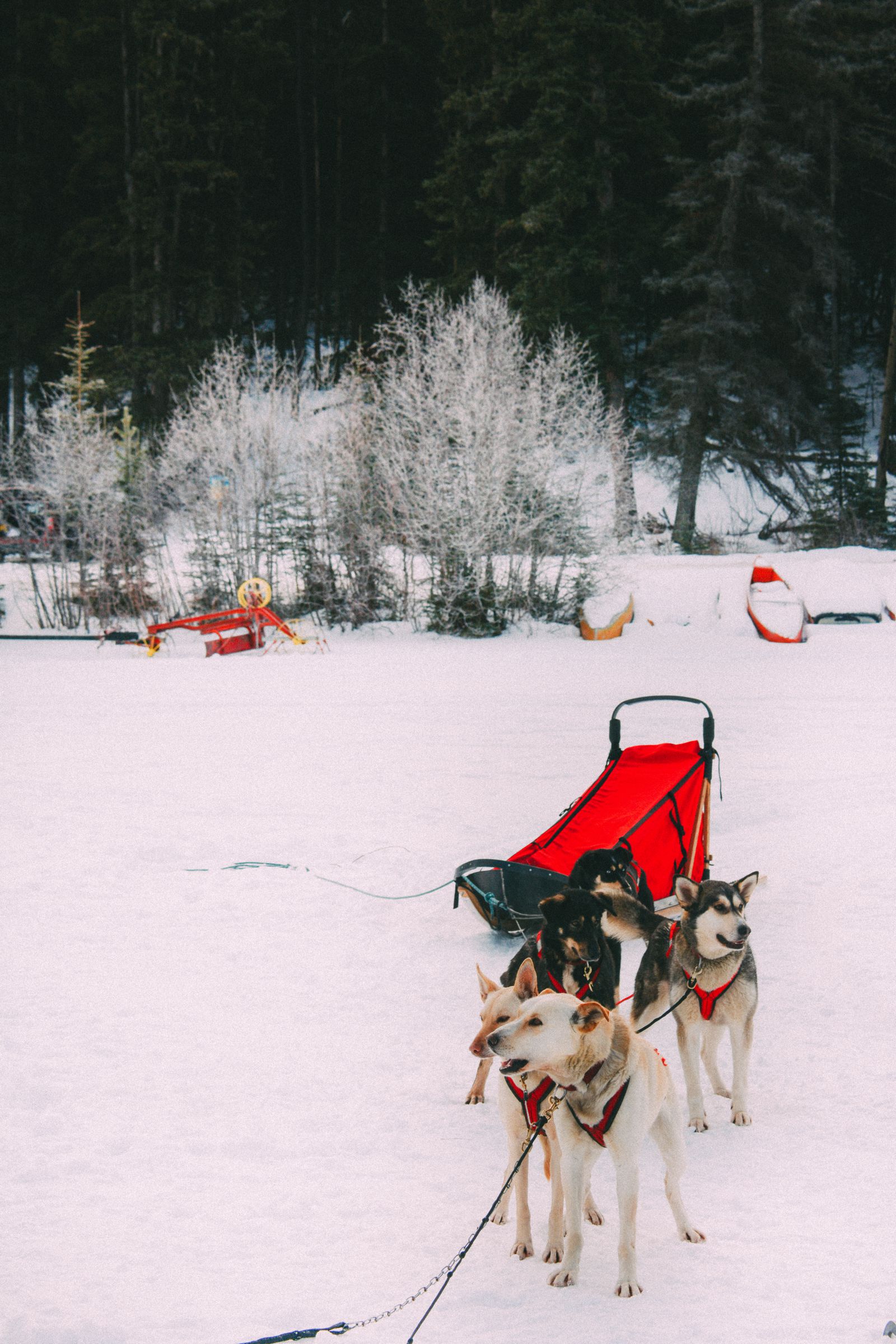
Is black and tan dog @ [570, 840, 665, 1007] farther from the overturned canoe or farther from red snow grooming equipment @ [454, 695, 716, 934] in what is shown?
the overturned canoe

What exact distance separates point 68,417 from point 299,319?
16.4 metres

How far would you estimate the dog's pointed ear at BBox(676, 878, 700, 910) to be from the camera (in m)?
3.04

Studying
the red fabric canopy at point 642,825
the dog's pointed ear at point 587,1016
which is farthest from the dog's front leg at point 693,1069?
the red fabric canopy at point 642,825

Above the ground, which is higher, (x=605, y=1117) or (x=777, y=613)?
(x=777, y=613)

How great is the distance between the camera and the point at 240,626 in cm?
1443

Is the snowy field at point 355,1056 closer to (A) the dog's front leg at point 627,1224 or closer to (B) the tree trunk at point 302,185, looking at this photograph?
(A) the dog's front leg at point 627,1224

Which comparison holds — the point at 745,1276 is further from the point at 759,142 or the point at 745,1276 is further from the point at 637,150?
the point at 637,150

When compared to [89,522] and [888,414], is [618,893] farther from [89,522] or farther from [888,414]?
[888,414]

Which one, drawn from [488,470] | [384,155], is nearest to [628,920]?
Result: [488,470]

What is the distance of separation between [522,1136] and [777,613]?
12421 millimetres

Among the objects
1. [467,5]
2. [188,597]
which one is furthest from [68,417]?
[467,5]

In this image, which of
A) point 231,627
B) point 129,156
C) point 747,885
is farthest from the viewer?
point 129,156

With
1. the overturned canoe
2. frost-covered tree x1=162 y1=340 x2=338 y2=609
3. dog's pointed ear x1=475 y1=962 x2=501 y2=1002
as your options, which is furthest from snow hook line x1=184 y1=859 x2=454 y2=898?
frost-covered tree x1=162 y1=340 x2=338 y2=609

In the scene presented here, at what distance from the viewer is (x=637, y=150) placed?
2577cm
